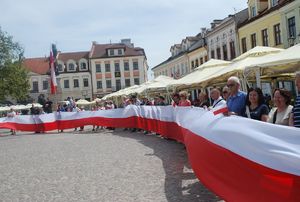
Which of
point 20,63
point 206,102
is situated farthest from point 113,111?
point 20,63

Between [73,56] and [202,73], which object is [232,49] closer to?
[202,73]

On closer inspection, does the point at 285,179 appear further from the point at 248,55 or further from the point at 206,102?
the point at 248,55

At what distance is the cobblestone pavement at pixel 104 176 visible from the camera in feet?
26.6

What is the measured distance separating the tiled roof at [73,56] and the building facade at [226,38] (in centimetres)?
4128

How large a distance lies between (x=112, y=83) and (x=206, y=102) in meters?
77.0

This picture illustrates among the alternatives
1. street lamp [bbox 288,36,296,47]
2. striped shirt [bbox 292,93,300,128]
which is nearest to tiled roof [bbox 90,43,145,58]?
street lamp [bbox 288,36,296,47]

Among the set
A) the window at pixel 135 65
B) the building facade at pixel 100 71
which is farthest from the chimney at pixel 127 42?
the window at pixel 135 65

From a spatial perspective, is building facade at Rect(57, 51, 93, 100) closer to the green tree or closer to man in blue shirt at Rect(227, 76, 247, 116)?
the green tree

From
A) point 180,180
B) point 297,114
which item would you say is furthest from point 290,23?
point 297,114

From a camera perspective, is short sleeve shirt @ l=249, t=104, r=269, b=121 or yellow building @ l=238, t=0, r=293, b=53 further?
yellow building @ l=238, t=0, r=293, b=53

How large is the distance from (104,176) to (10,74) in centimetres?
5580

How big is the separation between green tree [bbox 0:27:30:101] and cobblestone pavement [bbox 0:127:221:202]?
49.0 metres

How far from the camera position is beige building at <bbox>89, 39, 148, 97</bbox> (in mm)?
90000

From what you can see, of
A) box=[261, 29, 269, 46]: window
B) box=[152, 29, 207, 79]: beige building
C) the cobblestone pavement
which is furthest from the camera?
box=[152, 29, 207, 79]: beige building
